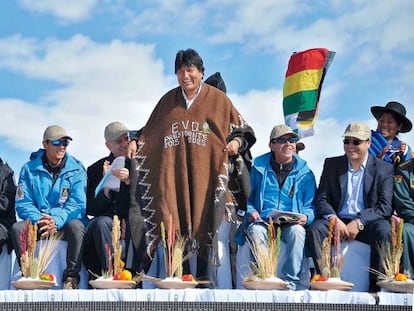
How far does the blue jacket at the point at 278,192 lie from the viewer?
7109mm

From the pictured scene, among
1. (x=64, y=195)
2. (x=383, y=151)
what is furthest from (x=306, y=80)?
(x=64, y=195)

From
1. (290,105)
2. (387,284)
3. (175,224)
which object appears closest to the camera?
(387,284)

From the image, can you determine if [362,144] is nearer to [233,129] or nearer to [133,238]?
[233,129]

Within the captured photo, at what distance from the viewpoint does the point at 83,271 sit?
7.26 m

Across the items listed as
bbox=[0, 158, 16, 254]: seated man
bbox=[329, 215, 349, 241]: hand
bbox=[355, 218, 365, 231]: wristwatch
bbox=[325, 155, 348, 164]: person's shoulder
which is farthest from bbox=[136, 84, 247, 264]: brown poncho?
bbox=[0, 158, 16, 254]: seated man

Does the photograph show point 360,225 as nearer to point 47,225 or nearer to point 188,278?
point 188,278

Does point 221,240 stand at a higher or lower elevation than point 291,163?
lower

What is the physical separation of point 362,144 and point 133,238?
1.99 meters

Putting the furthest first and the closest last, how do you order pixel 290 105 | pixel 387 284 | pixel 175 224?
pixel 290 105 → pixel 175 224 → pixel 387 284

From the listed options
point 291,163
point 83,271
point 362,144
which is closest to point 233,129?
point 291,163

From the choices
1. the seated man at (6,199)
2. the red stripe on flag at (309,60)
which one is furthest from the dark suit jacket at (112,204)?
the red stripe on flag at (309,60)

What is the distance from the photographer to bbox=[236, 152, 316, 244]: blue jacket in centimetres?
711

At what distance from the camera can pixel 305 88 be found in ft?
28.7

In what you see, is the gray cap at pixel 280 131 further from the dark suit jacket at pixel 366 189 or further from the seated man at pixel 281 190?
the dark suit jacket at pixel 366 189
